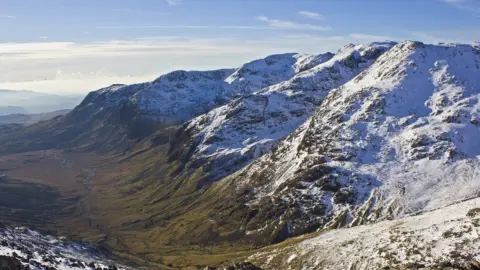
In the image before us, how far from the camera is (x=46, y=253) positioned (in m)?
126

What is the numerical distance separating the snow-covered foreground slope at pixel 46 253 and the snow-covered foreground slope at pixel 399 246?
174ft

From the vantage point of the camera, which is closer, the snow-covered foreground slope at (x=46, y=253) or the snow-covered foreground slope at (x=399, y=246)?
the snow-covered foreground slope at (x=399, y=246)

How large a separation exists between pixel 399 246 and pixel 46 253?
9500 cm

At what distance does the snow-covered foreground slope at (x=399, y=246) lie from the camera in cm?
10219

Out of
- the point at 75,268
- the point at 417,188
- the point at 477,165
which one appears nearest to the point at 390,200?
Answer: the point at 417,188

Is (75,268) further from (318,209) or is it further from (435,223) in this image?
(318,209)

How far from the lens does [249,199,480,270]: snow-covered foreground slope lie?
4023 inches

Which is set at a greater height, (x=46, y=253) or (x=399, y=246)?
(x=399, y=246)

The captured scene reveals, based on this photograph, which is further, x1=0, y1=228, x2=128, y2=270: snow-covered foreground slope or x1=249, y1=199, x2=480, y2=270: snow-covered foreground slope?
x1=0, y1=228, x2=128, y2=270: snow-covered foreground slope

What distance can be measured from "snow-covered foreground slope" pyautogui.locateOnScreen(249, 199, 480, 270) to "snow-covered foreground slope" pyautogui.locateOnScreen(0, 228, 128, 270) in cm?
5310

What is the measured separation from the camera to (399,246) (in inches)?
4500

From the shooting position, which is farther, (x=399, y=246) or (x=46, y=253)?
(x=46, y=253)

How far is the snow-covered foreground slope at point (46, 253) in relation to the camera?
10238 centimetres

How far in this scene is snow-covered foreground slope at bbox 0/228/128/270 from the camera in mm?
102375
